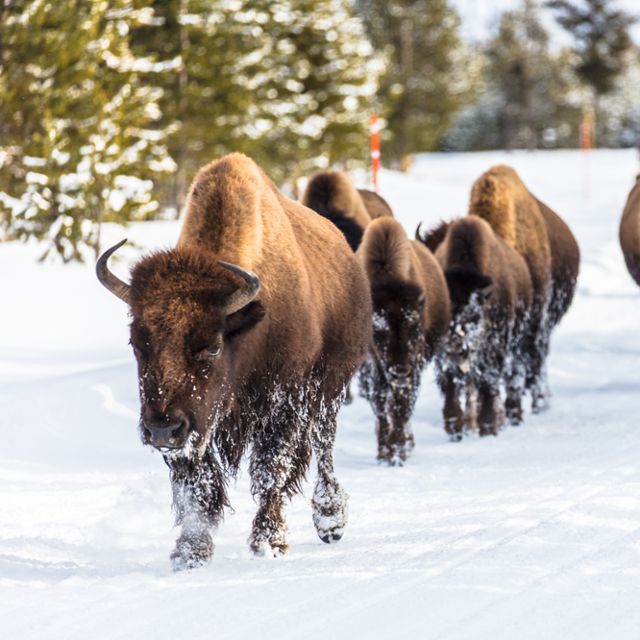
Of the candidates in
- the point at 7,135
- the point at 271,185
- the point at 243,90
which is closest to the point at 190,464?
the point at 271,185

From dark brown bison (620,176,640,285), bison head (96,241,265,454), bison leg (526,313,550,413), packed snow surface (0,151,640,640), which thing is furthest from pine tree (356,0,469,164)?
bison head (96,241,265,454)

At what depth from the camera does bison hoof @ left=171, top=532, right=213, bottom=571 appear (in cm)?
539

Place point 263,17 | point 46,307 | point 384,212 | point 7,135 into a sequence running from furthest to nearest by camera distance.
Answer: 1. point 263,17
2. point 7,135
3. point 46,307
4. point 384,212

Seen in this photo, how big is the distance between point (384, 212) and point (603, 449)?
4664 mm

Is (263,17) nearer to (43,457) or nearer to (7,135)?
(7,135)

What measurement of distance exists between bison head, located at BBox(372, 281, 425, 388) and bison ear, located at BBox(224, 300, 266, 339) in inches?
135

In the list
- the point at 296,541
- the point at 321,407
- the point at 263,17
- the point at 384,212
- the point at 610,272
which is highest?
the point at 321,407

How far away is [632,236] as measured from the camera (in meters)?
12.5

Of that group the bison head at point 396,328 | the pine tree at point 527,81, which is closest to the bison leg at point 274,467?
the bison head at point 396,328

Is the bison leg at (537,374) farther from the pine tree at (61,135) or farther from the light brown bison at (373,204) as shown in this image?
the pine tree at (61,135)

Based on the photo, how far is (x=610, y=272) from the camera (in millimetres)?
19547

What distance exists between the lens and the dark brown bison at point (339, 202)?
10.8 metres

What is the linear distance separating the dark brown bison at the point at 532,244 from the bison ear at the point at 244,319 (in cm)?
587

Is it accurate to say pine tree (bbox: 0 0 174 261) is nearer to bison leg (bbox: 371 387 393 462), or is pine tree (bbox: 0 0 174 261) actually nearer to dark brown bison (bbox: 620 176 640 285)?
dark brown bison (bbox: 620 176 640 285)
